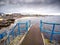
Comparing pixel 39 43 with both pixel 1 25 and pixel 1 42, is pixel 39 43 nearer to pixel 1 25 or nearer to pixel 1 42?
pixel 1 42

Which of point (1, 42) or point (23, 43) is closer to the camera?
point (23, 43)

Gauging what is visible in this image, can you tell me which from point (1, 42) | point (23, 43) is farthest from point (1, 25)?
point (23, 43)

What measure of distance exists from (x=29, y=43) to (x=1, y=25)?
1512 centimetres

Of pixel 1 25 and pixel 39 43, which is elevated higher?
pixel 39 43

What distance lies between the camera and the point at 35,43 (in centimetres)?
527

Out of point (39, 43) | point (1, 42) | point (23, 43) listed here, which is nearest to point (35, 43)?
point (39, 43)

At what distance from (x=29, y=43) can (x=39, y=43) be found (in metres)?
0.53

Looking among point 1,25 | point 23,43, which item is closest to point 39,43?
point 23,43

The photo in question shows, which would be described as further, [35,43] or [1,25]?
[1,25]

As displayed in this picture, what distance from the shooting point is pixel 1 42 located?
27.7 ft

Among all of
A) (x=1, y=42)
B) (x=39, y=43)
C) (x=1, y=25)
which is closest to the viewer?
(x=39, y=43)

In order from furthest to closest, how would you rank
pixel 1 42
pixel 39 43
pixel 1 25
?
pixel 1 25 → pixel 1 42 → pixel 39 43

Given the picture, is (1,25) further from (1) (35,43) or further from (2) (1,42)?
(1) (35,43)

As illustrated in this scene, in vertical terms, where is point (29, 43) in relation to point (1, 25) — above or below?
above
